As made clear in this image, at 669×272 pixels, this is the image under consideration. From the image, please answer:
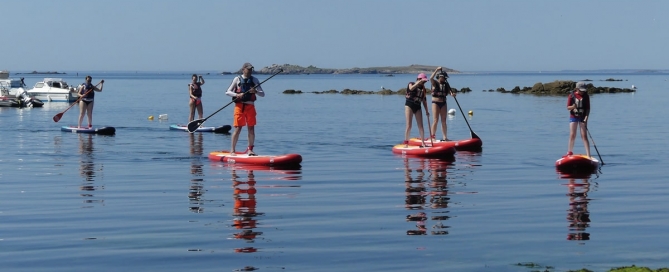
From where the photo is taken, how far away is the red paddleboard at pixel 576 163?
17312 millimetres

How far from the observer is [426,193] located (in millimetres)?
14289

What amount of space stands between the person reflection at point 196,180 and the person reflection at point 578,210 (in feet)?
16.0

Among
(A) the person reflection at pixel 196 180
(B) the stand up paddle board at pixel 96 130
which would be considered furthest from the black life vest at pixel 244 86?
(B) the stand up paddle board at pixel 96 130

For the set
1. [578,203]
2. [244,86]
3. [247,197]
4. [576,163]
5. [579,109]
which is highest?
[244,86]

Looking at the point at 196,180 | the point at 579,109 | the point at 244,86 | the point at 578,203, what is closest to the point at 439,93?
the point at 579,109

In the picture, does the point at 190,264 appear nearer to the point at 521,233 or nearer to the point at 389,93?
the point at 521,233

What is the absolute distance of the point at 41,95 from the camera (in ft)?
194

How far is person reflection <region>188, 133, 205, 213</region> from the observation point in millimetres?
13047

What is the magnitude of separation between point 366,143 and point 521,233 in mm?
14633

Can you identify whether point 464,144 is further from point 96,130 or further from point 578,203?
point 96,130

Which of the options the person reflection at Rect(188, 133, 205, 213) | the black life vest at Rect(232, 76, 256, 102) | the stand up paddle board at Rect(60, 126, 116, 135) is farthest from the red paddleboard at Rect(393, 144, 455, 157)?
the stand up paddle board at Rect(60, 126, 116, 135)

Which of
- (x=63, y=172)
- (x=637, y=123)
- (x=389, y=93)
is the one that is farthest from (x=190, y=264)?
(x=389, y=93)

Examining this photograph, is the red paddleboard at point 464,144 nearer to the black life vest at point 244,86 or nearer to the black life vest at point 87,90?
the black life vest at point 244,86

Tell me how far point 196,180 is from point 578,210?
22.2 feet
